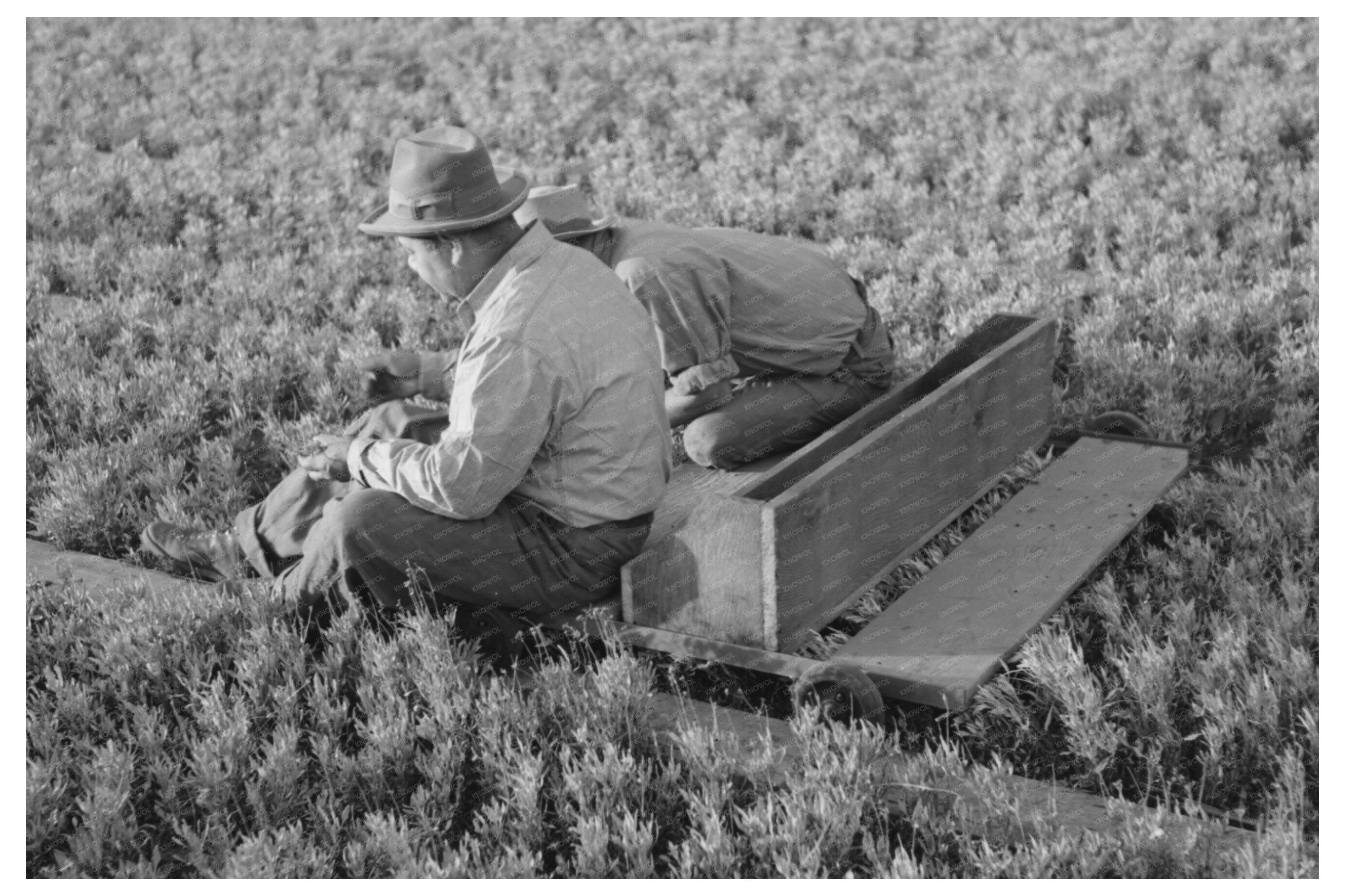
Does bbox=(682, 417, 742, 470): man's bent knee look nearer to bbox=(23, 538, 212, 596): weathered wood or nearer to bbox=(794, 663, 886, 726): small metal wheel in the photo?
bbox=(794, 663, 886, 726): small metal wheel

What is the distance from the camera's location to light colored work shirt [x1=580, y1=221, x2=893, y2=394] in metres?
5.50

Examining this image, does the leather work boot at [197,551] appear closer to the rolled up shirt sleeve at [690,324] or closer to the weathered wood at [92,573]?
the weathered wood at [92,573]

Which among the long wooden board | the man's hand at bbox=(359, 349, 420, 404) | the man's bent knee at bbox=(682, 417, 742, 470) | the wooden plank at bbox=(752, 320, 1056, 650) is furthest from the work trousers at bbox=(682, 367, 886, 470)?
the long wooden board

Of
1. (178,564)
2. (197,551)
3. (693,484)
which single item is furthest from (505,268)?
(178,564)

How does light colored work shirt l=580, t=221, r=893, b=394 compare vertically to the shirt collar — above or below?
below

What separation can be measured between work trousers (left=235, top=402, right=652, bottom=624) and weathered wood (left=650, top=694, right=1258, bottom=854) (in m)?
0.61

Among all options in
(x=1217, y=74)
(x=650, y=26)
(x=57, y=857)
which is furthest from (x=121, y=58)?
(x=57, y=857)

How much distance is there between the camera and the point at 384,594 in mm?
4496

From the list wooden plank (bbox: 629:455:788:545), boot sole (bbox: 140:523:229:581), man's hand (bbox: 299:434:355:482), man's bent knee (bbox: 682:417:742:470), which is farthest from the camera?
man's bent knee (bbox: 682:417:742:470)

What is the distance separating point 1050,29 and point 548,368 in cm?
1239

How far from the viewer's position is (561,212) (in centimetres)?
537

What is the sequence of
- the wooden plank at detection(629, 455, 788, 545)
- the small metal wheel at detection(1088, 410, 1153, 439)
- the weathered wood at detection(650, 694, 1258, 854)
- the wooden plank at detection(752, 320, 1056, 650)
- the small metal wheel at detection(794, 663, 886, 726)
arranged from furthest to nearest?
the small metal wheel at detection(1088, 410, 1153, 439) < the wooden plank at detection(629, 455, 788, 545) < the wooden plank at detection(752, 320, 1056, 650) < the small metal wheel at detection(794, 663, 886, 726) < the weathered wood at detection(650, 694, 1258, 854)

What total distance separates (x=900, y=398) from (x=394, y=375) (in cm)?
204

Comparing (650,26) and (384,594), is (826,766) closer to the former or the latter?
(384,594)
